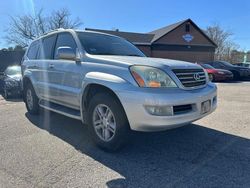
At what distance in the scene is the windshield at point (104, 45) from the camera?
4.62 metres

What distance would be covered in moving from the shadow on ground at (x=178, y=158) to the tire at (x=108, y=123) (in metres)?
0.17

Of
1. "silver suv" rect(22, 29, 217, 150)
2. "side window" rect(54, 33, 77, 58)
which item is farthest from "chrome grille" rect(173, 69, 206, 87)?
"side window" rect(54, 33, 77, 58)

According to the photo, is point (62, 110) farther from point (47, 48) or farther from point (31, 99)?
point (31, 99)

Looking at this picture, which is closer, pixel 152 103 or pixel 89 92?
pixel 152 103

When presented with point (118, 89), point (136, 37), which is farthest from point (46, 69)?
point (136, 37)

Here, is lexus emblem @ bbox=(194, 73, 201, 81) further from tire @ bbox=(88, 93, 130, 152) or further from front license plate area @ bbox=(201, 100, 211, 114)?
tire @ bbox=(88, 93, 130, 152)

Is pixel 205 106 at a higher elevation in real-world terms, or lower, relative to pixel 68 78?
lower

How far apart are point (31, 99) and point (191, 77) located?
14.1ft

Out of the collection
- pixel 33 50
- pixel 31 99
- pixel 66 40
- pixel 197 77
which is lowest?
pixel 31 99

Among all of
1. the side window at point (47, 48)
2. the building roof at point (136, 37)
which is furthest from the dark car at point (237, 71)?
the building roof at point (136, 37)

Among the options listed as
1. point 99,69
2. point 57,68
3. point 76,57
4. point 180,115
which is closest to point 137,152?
point 180,115

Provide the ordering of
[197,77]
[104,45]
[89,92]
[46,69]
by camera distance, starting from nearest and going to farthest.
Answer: [197,77] < [89,92] < [104,45] < [46,69]

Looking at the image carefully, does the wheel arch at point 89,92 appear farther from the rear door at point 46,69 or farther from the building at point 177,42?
the building at point 177,42

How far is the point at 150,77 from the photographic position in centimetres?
353
